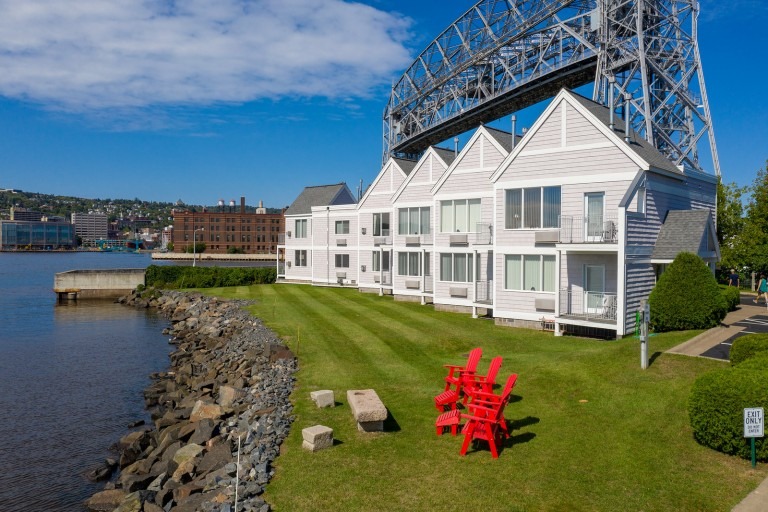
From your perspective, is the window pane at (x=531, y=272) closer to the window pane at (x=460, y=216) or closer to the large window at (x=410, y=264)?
the window pane at (x=460, y=216)

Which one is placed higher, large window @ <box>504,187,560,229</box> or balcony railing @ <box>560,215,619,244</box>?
large window @ <box>504,187,560,229</box>

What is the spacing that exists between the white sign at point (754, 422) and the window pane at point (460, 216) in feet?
69.3

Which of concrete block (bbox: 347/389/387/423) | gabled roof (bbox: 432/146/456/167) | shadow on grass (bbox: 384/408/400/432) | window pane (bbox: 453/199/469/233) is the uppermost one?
gabled roof (bbox: 432/146/456/167)

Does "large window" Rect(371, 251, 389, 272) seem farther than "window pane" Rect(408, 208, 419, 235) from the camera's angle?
Yes

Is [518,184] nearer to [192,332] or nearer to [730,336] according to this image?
[730,336]

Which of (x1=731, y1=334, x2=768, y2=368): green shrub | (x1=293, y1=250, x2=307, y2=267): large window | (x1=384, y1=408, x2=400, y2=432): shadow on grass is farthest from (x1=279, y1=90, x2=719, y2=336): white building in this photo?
(x1=293, y1=250, x2=307, y2=267): large window

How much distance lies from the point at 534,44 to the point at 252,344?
137ft

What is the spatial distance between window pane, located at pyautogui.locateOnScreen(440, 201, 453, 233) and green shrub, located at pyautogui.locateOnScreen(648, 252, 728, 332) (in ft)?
42.9

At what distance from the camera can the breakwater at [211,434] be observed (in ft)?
35.3

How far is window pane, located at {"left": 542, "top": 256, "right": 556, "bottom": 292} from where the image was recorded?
23.4 metres

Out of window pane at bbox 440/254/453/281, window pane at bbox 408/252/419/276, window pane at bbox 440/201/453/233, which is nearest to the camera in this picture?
window pane at bbox 440/201/453/233

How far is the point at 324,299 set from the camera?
37844mm

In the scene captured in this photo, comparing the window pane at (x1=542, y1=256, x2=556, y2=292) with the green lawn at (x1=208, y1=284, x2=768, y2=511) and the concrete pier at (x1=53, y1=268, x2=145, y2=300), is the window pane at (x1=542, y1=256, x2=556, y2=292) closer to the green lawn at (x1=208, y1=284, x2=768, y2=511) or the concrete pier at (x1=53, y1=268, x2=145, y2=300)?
the green lawn at (x1=208, y1=284, x2=768, y2=511)

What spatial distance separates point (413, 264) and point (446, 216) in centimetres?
588
